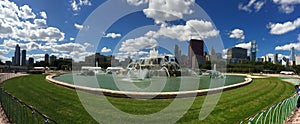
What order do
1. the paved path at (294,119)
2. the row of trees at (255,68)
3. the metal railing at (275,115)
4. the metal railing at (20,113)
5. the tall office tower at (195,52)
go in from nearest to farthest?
the metal railing at (20,113)
the metal railing at (275,115)
the paved path at (294,119)
the row of trees at (255,68)
the tall office tower at (195,52)

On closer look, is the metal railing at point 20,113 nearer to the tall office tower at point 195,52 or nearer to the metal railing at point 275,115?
the metal railing at point 275,115

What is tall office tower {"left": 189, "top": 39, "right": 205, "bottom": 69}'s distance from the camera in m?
97.6

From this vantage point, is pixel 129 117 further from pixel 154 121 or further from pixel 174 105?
pixel 174 105

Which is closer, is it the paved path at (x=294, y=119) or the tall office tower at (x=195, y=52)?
the paved path at (x=294, y=119)

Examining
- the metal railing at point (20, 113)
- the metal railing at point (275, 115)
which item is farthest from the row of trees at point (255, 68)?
the metal railing at point (20, 113)

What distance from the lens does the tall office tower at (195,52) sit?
9762 centimetres

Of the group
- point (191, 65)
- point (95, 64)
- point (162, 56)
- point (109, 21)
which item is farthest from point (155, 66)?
point (191, 65)

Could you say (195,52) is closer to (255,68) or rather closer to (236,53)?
(255,68)

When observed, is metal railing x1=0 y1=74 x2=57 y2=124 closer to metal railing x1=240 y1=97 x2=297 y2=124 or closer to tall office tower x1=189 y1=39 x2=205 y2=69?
metal railing x1=240 y1=97 x2=297 y2=124

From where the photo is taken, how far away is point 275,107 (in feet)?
24.0

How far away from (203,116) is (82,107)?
5585 millimetres

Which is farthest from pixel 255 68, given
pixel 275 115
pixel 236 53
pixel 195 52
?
pixel 275 115

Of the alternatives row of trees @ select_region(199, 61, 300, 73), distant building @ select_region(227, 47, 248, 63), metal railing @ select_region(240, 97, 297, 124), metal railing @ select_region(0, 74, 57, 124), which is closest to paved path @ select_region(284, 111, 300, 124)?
metal railing @ select_region(240, 97, 297, 124)

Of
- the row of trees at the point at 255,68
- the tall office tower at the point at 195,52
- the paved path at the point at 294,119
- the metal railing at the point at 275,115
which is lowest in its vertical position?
the paved path at the point at 294,119
